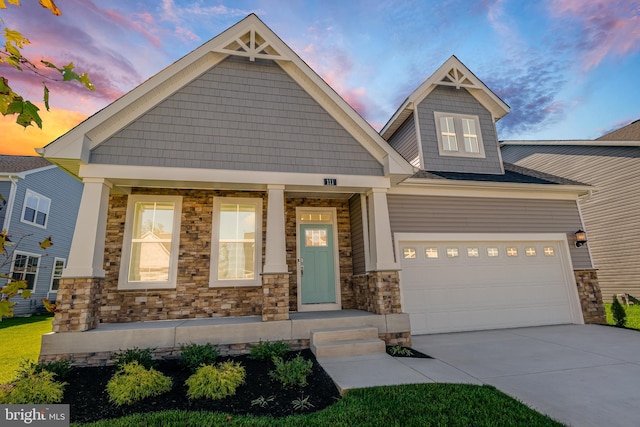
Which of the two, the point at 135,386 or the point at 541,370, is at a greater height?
the point at 135,386

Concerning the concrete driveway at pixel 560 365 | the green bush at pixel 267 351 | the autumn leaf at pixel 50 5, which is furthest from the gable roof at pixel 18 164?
the concrete driveway at pixel 560 365

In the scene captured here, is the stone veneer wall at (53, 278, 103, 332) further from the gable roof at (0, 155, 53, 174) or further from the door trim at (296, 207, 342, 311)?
the gable roof at (0, 155, 53, 174)

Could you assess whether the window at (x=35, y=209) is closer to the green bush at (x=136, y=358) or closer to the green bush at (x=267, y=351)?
the green bush at (x=136, y=358)

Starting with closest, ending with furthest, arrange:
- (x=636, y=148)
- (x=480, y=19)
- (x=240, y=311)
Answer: (x=240, y=311) → (x=480, y=19) → (x=636, y=148)

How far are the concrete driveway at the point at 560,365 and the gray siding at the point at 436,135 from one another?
15.0ft

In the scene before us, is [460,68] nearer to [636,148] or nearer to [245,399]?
[636,148]

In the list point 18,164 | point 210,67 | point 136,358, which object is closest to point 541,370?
point 136,358

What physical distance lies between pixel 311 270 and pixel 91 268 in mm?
4365

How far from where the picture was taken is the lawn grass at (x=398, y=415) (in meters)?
3.08

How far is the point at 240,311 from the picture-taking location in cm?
679

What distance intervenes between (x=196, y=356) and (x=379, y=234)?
399 centimetres

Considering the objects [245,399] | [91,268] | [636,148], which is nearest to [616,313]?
[636,148]

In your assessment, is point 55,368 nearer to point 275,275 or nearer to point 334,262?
point 275,275

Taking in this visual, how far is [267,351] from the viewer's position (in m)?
5.04
